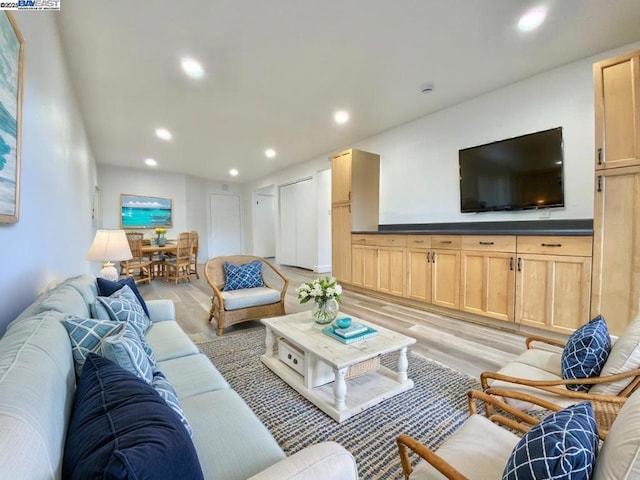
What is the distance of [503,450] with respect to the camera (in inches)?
35.7

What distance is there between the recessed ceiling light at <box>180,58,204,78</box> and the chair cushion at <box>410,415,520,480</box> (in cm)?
341

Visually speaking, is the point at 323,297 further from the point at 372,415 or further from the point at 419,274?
the point at 419,274

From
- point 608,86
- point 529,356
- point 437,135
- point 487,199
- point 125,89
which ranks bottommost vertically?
point 529,356

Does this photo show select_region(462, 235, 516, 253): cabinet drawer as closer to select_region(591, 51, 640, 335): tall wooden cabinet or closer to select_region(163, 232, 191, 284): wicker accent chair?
select_region(591, 51, 640, 335): tall wooden cabinet

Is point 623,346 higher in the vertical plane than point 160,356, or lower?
higher

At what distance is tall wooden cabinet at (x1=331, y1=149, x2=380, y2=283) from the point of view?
4.40m

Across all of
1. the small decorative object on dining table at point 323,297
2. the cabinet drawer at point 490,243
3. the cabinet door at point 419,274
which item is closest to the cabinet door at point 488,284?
the cabinet drawer at point 490,243

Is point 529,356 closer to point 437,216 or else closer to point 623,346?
point 623,346

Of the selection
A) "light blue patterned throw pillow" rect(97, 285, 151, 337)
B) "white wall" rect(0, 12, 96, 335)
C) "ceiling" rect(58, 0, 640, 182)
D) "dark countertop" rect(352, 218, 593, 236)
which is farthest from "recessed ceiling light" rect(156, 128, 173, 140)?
"dark countertop" rect(352, 218, 593, 236)

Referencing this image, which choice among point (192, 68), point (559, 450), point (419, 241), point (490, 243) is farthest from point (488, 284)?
point (192, 68)

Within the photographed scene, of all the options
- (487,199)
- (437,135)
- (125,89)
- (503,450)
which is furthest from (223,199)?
(503,450)

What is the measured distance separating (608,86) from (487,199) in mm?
1405

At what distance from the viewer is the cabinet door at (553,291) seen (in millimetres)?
2316

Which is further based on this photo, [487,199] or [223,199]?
[223,199]
